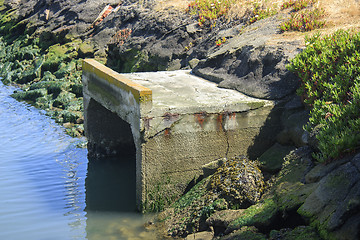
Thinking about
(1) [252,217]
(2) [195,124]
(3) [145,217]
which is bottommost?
(3) [145,217]

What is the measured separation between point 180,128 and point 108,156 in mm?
3487

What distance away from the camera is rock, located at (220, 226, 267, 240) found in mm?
6133

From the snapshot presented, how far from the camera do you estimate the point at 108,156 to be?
11.2 m

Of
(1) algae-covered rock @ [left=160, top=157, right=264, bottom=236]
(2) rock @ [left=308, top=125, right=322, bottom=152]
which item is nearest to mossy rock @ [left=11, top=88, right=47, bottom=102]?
(1) algae-covered rock @ [left=160, top=157, right=264, bottom=236]

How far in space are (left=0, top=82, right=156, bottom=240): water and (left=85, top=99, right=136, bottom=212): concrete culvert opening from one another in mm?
22

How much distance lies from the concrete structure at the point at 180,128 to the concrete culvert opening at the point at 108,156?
4.80ft

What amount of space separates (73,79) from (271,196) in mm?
11289

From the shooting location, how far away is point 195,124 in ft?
27.1

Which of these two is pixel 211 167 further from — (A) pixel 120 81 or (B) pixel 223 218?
(A) pixel 120 81

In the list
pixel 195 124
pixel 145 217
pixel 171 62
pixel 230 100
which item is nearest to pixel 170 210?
pixel 145 217

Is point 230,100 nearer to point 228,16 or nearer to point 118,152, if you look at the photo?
point 118,152

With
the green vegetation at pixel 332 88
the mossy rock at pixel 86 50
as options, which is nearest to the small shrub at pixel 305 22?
the green vegetation at pixel 332 88

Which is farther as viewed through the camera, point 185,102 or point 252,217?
point 185,102

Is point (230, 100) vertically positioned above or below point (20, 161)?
above
